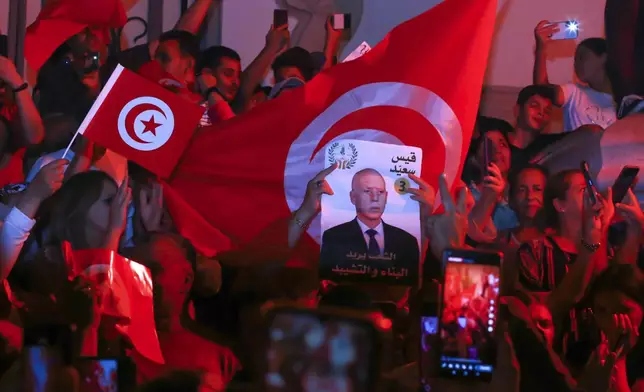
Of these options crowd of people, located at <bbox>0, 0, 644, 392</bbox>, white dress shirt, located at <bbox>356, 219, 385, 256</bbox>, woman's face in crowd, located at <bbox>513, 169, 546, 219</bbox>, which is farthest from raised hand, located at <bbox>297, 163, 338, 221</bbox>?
woman's face in crowd, located at <bbox>513, 169, 546, 219</bbox>

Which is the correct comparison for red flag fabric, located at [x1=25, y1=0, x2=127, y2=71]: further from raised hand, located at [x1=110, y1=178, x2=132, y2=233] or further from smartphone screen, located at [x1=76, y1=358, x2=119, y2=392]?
smartphone screen, located at [x1=76, y1=358, x2=119, y2=392]

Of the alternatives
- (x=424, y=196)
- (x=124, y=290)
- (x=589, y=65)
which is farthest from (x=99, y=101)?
(x=589, y=65)

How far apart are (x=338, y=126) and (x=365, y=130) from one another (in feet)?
0.29

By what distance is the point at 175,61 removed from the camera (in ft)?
9.95

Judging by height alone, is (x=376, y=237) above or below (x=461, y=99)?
below

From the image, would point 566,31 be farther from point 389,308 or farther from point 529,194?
point 389,308

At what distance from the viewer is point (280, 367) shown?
1731mm

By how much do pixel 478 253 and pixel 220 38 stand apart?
4.87 ft

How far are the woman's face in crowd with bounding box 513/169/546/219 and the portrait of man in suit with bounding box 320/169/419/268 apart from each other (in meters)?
0.43

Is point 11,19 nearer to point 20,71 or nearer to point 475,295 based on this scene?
point 20,71

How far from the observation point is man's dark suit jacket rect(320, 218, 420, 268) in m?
2.76

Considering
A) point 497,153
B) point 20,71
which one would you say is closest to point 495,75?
point 497,153

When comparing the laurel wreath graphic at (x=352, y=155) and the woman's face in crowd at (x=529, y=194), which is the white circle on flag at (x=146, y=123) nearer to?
the laurel wreath graphic at (x=352, y=155)

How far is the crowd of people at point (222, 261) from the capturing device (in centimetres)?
261
